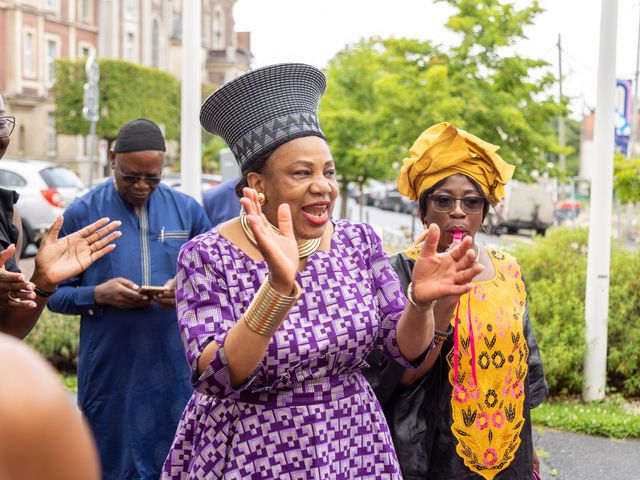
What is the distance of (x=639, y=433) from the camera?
21.7ft

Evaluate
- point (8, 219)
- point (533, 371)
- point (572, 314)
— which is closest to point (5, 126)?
point (8, 219)

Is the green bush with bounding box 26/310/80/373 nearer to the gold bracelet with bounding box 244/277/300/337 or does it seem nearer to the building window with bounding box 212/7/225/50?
the gold bracelet with bounding box 244/277/300/337

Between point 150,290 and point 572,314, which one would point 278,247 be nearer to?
point 150,290

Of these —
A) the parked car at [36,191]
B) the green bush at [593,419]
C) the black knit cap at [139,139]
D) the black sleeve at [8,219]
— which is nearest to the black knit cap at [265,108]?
the black sleeve at [8,219]

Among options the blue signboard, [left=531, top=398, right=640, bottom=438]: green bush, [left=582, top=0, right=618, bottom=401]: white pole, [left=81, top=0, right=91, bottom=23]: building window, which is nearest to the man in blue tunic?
[left=531, top=398, right=640, bottom=438]: green bush

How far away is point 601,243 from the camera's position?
24.5 ft

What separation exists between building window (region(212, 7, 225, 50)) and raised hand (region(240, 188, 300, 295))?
90.0m

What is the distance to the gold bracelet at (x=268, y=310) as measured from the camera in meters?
2.40

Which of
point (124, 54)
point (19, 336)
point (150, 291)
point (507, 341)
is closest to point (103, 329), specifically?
point (150, 291)

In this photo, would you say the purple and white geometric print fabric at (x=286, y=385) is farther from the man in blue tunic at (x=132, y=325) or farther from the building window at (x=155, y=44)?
the building window at (x=155, y=44)

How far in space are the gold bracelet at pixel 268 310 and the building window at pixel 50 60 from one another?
54.2 metres

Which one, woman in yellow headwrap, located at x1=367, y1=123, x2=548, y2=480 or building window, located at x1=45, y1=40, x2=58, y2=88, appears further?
building window, located at x1=45, y1=40, x2=58, y2=88

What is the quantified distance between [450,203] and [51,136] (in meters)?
54.3

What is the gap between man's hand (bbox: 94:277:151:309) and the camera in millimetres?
4246
